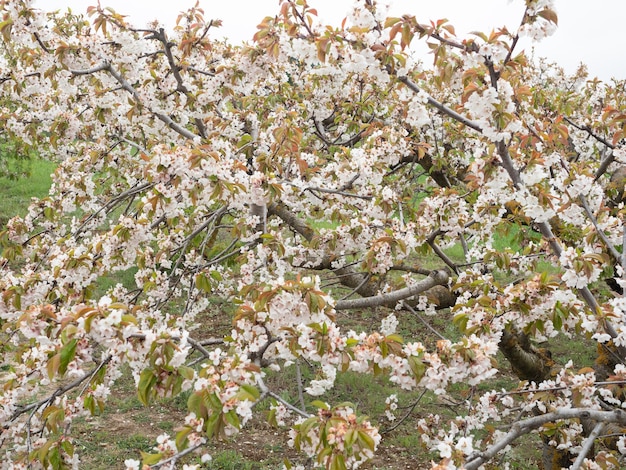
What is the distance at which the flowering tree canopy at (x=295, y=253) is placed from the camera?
6.18ft

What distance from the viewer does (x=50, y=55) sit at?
3.64m

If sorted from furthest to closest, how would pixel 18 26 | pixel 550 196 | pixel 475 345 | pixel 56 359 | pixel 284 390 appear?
pixel 284 390
pixel 18 26
pixel 550 196
pixel 475 345
pixel 56 359

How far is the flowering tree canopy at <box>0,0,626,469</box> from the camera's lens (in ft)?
6.18

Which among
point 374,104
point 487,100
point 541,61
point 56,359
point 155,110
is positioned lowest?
point 56,359

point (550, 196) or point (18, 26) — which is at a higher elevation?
point (18, 26)

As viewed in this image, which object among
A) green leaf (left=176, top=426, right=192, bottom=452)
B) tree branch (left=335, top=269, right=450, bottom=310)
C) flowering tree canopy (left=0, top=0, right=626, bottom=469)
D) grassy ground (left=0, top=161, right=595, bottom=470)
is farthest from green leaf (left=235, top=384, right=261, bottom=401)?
grassy ground (left=0, top=161, right=595, bottom=470)

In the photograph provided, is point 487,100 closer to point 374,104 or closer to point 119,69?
point 119,69

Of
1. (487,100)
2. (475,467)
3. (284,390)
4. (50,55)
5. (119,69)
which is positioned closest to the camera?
(475,467)

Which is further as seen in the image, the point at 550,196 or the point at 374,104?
the point at 374,104

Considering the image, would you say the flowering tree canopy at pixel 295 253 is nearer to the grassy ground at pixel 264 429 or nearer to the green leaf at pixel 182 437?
the green leaf at pixel 182 437

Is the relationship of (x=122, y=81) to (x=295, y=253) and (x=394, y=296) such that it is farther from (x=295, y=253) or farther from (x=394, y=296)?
(x=394, y=296)

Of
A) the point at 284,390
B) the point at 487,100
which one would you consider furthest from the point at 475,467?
the point at 284,390

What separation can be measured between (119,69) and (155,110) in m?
0.40

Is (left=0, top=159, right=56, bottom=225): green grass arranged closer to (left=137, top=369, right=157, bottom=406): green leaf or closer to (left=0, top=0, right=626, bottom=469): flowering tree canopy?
(left=0, top=0, right=626, bottom=469): flowering tree canopy
